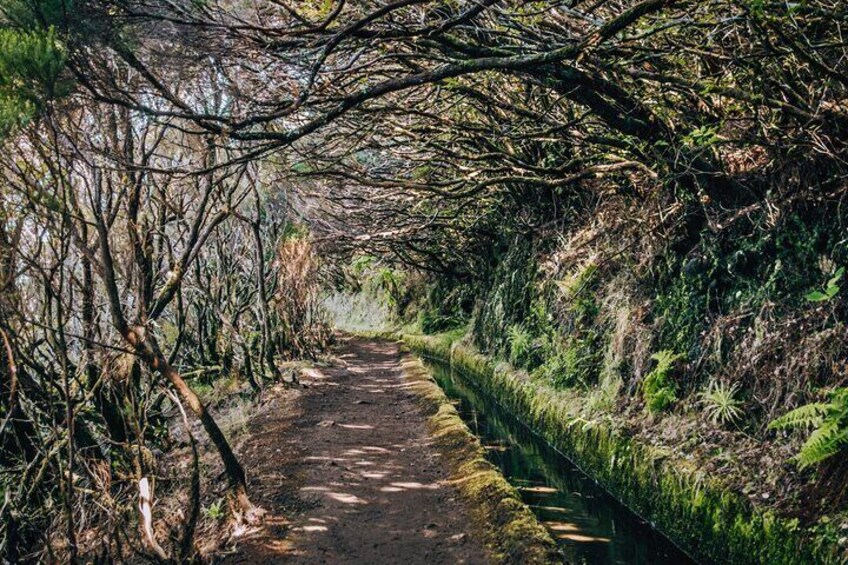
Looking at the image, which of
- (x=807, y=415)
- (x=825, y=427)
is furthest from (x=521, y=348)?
(x=825, y=427)

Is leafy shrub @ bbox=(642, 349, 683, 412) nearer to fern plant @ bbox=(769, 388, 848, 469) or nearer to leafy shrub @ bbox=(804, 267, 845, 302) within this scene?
leafy shrub @ bbox=(804, 267, 845, 302)

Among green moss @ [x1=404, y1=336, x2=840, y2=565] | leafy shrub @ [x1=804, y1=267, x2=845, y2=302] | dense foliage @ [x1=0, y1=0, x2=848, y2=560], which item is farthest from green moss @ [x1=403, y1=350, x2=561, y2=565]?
leafy shrub @ [x1=804, y1=267, x2=845, y2=302]

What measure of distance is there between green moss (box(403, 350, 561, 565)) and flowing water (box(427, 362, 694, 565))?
1.31ft

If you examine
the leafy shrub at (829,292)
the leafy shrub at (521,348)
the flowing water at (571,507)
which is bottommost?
the flowing water at (571,507)

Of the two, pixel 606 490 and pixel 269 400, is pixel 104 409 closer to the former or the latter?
pixel 269 400

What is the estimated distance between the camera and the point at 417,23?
19.0ft

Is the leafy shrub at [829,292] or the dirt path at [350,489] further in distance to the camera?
the dirt path at [350,489]

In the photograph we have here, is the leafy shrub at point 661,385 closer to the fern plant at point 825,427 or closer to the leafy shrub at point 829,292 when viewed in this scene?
the leafy shrub at point 829,292

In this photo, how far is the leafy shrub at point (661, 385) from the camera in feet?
24.2

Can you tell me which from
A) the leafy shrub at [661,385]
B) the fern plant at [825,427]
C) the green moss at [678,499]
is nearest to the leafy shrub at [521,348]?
the green moss at [678,499]

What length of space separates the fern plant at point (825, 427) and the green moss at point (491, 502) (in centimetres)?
188

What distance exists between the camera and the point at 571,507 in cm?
765

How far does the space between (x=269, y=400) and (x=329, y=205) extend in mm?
7197

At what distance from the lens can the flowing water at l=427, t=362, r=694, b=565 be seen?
635 cm
